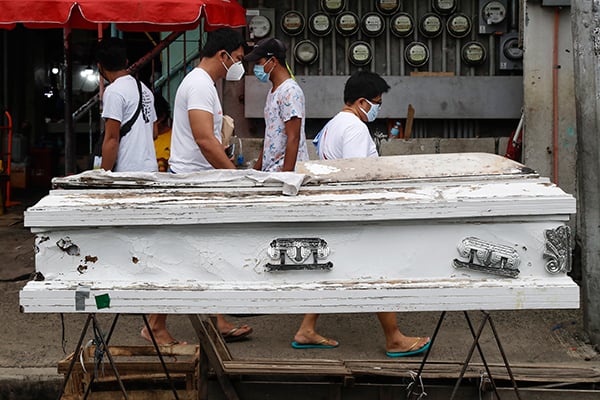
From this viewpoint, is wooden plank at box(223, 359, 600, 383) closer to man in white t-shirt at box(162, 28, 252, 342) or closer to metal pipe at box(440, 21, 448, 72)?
man in white t-shirt at box(162, 28, 252, 342)

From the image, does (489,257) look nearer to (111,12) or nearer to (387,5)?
(111,12)

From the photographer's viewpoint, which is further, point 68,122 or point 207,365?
point 68,122

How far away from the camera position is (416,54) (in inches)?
363

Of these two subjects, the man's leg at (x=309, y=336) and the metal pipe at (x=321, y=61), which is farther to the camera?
the metal pipe at (x=321, y=61)

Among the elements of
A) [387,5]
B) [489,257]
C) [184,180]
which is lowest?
[489,257]

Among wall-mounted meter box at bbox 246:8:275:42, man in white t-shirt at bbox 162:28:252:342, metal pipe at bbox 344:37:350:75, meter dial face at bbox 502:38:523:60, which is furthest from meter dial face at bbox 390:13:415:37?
man in white t-shirt at bbox 162:28:252:342

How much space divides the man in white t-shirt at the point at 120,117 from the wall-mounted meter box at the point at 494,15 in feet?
14.6

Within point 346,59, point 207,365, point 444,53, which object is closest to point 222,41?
point 207,365

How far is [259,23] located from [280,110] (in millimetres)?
3446

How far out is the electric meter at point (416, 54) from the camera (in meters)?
9.20

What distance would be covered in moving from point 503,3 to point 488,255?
6.36 meters

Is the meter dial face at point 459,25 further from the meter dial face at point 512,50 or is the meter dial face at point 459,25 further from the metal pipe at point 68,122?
the metal pipe at point 68,122

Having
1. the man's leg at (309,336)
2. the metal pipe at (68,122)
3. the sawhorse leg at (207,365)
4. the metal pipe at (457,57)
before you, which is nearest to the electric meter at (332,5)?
the metal pipe at (457,57)

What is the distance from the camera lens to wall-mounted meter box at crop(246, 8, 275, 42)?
9039 mm
